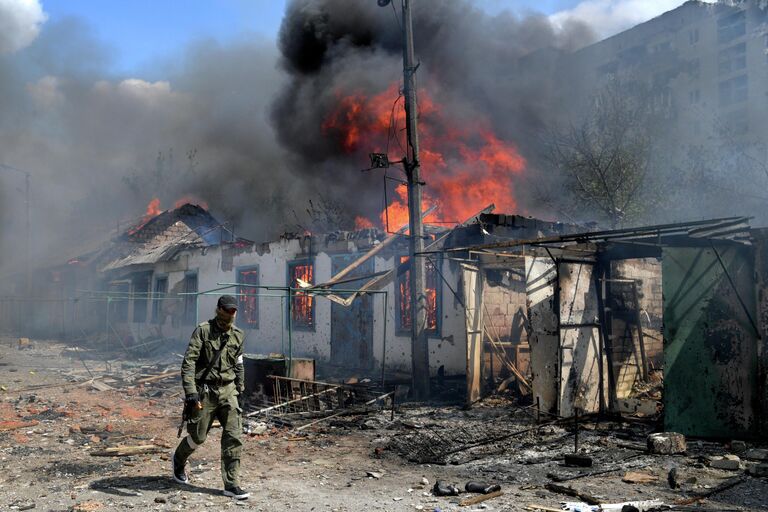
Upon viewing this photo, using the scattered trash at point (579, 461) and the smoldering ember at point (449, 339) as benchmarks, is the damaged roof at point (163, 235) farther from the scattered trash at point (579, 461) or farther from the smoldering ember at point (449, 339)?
the scattered trash at point (579, 461)

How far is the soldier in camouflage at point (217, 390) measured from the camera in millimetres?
5738

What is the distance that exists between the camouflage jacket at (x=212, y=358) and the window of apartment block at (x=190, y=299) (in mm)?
16871

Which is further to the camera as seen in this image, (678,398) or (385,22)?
(385,22)

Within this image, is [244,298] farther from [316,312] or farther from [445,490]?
[445,490]

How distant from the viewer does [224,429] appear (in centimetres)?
584

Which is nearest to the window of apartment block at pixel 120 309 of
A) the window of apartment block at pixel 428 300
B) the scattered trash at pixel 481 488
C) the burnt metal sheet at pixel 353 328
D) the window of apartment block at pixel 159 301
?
the window of apartment block at pixel 159 301

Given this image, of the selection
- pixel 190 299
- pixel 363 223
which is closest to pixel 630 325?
pixel 363 223

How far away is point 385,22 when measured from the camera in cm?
2725

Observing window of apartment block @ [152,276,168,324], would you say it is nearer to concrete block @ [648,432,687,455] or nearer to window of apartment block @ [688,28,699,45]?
concrete block @ [648,432,687,455]

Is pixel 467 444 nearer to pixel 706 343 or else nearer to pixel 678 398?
pixel 678 398

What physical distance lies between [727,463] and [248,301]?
15.4 m

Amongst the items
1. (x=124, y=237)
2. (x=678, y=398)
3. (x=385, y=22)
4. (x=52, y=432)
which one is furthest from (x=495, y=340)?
(x=124, y=237)

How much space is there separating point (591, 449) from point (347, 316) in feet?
29.3

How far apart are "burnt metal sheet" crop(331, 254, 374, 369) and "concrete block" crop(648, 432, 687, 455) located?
842 cm
